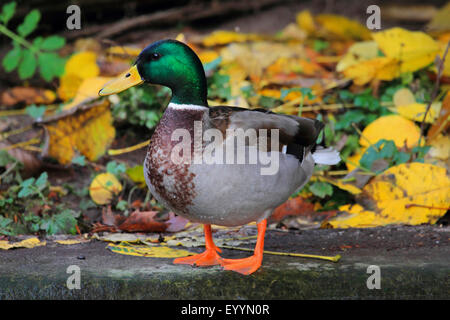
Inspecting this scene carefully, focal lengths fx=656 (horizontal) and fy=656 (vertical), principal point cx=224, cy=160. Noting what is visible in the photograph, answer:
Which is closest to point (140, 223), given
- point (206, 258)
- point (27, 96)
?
point (206, 258)

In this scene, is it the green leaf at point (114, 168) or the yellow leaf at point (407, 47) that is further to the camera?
the yellow leaf at point (407, 47)

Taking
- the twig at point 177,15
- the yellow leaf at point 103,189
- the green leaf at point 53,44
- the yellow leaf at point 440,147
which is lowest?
the yellow leaf at point 103,189

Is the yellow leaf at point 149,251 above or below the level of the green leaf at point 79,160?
below

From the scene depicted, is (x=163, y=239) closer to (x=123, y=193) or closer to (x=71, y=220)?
(x=71, y=220)

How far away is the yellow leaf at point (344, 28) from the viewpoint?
21.0 feet

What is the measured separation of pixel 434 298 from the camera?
259cm

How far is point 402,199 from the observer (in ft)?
12.6

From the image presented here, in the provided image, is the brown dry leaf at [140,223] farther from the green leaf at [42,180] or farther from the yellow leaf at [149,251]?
the green leaf at [42,180]

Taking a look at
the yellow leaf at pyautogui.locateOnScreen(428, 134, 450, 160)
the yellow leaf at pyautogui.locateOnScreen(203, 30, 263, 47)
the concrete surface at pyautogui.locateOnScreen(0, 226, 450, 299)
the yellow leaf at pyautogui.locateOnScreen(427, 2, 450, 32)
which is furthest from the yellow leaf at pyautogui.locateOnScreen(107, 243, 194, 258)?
the yellow leaf at pyautogui.locateOnScreen(427, 2, 450, 32)

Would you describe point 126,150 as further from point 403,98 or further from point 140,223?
point 403,98

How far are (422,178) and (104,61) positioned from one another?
285cm

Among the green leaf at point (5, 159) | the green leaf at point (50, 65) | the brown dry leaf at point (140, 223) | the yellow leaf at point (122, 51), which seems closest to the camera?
the brown dry leaf at point (140, 223)

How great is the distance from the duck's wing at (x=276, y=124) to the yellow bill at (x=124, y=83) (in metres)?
0.39

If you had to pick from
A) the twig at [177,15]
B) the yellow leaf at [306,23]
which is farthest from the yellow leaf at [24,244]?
the yellow leaf at [306,23]
